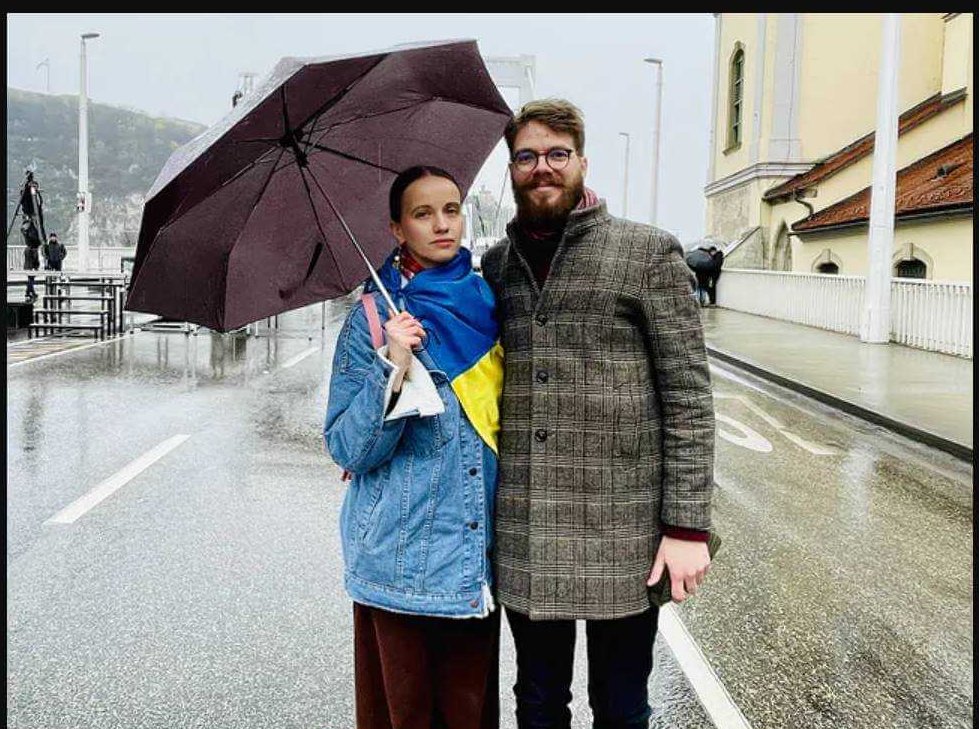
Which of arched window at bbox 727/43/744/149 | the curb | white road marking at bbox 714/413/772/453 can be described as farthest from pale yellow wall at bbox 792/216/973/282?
arched window at bbox 727/43/744/149

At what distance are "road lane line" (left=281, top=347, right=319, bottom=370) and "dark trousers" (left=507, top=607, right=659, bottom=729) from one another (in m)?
12.6

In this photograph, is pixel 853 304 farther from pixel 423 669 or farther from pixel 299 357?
pixel 423 669

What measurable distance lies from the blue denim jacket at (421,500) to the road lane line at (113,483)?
4554 mm

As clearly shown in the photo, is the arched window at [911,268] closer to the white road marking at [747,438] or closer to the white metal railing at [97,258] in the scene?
the white road marking at [747,438]

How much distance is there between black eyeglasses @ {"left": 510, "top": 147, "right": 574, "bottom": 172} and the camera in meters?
2.54

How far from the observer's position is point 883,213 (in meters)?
18.3

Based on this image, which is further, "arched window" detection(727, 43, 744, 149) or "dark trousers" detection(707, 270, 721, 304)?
"arched window" detection(727, 43, 744, 149)

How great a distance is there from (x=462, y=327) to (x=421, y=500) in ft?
1.45

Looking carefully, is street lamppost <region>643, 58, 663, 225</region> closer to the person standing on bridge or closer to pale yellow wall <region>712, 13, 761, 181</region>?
pale yellow wall <region>712, 13, 761, 181</region>

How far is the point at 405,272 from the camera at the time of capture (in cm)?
265

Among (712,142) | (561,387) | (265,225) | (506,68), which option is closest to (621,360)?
(561,387)

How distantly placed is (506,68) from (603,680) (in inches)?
787

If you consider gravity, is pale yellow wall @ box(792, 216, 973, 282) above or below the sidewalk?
above

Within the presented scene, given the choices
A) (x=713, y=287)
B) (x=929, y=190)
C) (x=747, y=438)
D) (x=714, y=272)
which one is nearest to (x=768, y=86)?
(x=714, y=272)
